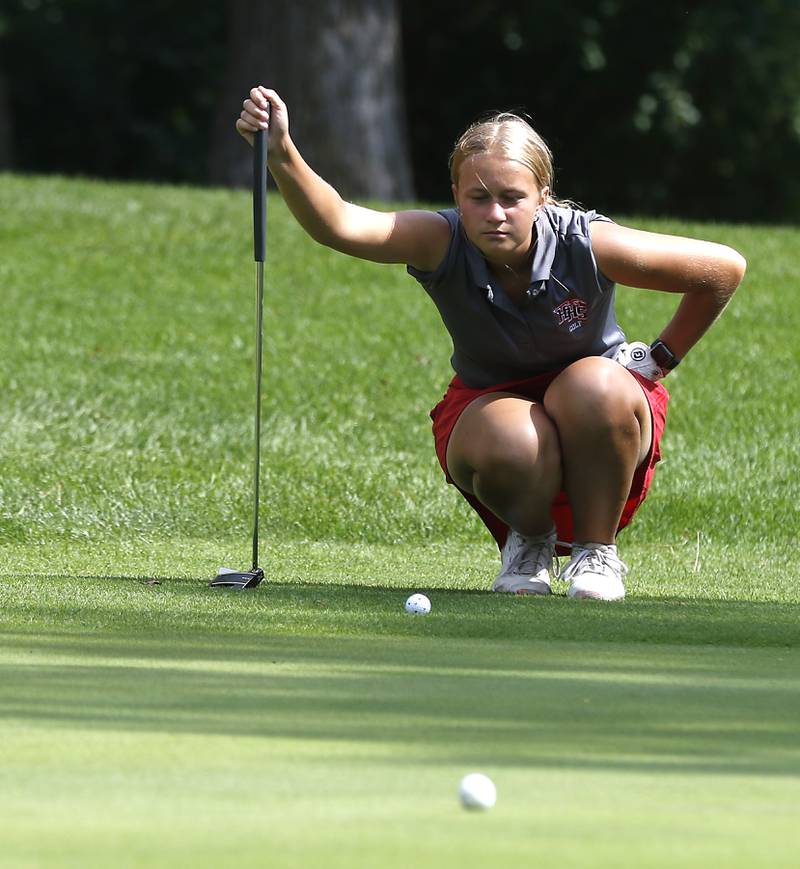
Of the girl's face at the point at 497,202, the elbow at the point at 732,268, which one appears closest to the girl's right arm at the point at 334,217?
the girl's face at the point at 497,202

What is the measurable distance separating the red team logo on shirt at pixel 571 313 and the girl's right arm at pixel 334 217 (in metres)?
0.35

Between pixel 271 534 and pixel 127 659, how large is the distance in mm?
3657

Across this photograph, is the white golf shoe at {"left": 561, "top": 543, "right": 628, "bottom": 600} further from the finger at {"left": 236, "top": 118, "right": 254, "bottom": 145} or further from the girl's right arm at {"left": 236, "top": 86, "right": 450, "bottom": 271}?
the finger at {"left": 236, "top": 118, "right": 254, "bottom": 145}

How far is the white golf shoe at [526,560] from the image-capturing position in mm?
5348

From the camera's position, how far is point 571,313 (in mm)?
5176

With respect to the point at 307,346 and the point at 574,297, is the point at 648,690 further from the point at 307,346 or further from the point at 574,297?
the point at 307,346

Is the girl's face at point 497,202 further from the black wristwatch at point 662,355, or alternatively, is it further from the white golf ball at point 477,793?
the white golf ball at point 477,793

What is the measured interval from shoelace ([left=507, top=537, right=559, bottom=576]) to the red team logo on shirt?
64 cm

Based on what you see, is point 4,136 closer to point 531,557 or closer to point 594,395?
point 531,557

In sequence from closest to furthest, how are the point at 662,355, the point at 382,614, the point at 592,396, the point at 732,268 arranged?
the point at 382,614 < the point at 592,396 < the point at 732,268 < the point at 662,355

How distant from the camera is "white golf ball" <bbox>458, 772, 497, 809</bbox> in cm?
245

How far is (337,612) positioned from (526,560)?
37.5 inches

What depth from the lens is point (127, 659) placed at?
379 centimetres

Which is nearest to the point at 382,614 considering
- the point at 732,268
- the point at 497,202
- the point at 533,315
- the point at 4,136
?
the point at 533,315
